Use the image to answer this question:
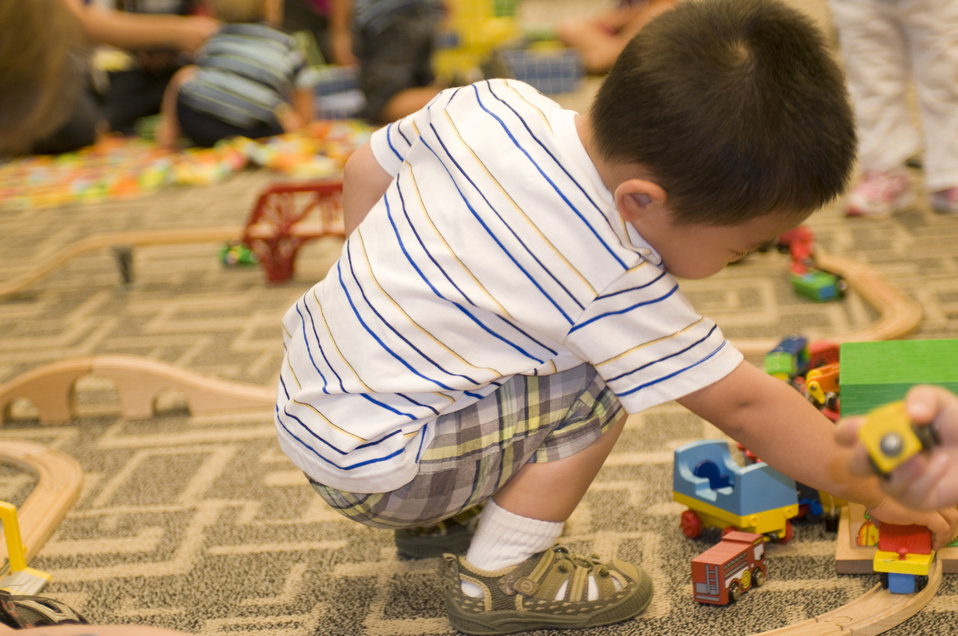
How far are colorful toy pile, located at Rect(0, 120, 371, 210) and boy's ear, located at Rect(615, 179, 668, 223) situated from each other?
1920 mm

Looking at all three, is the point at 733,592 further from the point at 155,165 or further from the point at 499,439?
the point at 155,165

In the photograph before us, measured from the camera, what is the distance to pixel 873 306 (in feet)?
4.81

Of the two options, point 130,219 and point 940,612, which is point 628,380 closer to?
point 940,612

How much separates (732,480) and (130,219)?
1.85m

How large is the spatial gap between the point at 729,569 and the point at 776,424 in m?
0.15

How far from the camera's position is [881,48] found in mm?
1876

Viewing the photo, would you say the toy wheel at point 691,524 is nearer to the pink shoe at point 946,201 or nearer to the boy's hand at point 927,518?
the boy's hand at point 927,518

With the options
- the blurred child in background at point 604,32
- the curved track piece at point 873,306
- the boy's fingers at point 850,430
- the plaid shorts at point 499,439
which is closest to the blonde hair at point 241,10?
the blurred child in background at point 604,32

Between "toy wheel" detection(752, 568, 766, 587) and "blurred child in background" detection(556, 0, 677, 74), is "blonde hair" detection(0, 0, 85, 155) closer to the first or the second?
"toy wheel" detection(752, 568, 766, 587)

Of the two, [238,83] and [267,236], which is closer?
[267,236]

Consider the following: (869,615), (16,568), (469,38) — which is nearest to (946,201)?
(869,615)

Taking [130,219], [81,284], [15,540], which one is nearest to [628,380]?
[15,540]

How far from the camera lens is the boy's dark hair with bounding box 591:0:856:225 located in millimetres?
658

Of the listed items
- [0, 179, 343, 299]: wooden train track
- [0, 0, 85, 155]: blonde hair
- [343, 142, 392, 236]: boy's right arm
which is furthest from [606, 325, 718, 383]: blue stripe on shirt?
[0, 179, 343, 299]: wooden train track
